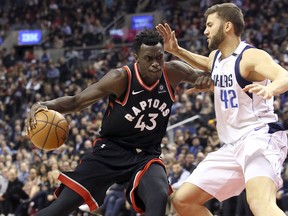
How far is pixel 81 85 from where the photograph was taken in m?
20.8

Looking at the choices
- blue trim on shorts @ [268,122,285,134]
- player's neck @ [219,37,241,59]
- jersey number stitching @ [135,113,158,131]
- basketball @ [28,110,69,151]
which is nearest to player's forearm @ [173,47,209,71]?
player's neck @ [219,37,241,59]

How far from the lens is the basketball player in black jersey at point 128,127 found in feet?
19.6

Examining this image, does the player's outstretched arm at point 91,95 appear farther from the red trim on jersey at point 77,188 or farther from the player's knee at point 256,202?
the player's knee at point 256,202

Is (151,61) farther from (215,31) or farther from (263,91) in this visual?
(263,91)

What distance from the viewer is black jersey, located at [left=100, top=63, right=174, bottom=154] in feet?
19.8

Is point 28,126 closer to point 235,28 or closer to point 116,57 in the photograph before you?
point 235,28

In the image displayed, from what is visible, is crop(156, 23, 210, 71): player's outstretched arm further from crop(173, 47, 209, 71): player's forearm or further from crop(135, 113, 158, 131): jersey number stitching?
crop(135, 113, 158, 131): jersey number stitching

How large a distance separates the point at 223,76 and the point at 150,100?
68cm

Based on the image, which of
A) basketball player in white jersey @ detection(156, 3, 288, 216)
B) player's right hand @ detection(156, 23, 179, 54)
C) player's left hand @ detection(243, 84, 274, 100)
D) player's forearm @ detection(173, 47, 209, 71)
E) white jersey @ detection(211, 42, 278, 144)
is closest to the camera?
player's left hand @ detection(243, 84, 274, 100)

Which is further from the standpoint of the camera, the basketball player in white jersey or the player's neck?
the player's neck

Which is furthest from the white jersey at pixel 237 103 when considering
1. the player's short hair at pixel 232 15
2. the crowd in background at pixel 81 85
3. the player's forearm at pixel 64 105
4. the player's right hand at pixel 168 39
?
the crowd in background at pixel 81 85

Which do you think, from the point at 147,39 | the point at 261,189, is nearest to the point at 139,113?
the point at 147,39

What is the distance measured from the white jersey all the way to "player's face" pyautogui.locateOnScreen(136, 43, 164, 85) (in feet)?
1.64

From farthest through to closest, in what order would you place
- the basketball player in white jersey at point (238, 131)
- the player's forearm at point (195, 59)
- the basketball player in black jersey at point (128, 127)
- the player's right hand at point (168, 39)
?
the player's right hand at point (168, 39)
the player's forearm at point (195, 59)
the basketball player in black jersey at point (128, 127)
the basketball player in white jersey at point (238, 131)
